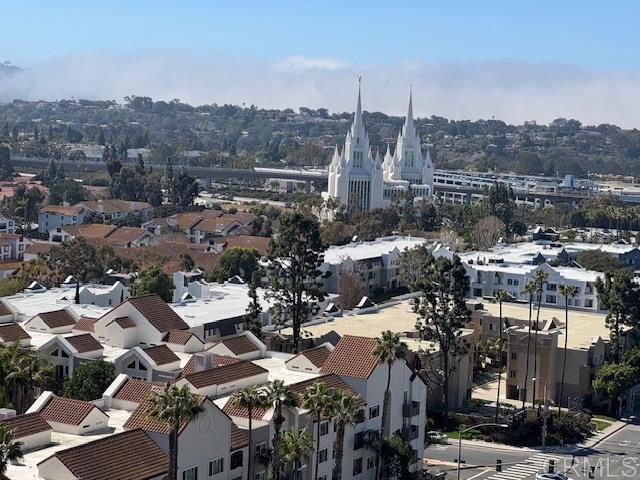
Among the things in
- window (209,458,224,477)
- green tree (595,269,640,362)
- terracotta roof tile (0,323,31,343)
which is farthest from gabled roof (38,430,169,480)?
green tree (595,269,640,362)

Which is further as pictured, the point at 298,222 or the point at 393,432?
the point at 298,222

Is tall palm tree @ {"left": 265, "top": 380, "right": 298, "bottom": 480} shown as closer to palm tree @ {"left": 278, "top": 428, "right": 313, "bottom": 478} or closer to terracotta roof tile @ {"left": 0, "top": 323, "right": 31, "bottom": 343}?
palm tree @ {"left": 278, "top": 428, "right": 313, "bottom": 478}

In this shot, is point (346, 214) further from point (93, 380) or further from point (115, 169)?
point (93, 380)

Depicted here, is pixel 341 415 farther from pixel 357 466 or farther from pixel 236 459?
pixel 357 466

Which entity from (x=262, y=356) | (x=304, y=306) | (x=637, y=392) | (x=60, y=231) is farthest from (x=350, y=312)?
(x=60, y=231)

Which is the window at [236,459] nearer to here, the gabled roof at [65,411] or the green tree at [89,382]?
the gabled roof at [65,411]

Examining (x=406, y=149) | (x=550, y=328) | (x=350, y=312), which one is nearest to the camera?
(x=550, y=328)

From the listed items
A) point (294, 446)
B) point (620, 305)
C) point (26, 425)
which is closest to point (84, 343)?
point (26, 425)

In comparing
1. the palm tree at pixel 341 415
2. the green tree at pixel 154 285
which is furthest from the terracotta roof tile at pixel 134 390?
the green tree at pixel 154 285
